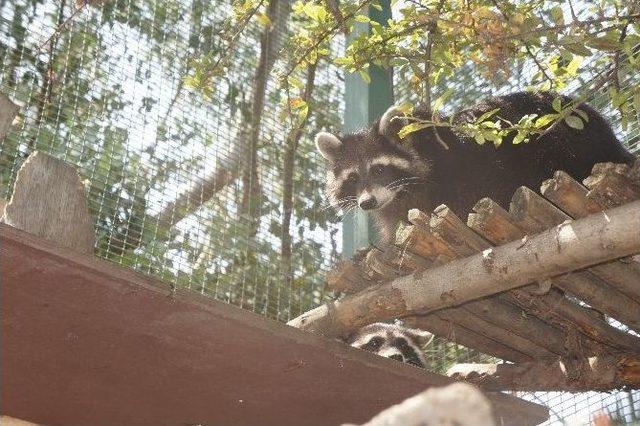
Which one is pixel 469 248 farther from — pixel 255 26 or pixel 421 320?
pixel 255 26

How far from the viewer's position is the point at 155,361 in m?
3.60

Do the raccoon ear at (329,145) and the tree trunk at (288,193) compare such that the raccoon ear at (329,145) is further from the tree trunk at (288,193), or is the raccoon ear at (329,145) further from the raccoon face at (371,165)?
the tree trunk at (288,193)

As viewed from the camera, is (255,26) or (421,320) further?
(255,26)

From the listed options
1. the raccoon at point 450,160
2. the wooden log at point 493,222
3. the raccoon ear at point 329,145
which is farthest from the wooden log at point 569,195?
the raccoon ear at point 329,145

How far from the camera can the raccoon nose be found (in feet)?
17.1

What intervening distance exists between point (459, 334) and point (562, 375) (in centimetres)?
55

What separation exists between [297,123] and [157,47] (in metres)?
1.11

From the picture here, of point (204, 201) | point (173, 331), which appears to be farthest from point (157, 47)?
point (173, 331)

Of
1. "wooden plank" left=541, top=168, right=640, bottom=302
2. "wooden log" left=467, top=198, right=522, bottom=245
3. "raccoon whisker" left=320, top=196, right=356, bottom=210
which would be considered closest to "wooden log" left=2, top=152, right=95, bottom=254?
"wooden log" left=467, top=198, right=522, bottom=245

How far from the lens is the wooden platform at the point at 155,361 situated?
3.09 m

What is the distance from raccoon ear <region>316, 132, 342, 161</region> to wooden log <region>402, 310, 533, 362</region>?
1885mm

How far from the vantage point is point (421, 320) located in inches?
165

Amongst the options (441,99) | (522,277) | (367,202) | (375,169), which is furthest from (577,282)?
(375,169)

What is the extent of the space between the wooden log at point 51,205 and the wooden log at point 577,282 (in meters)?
1.76
